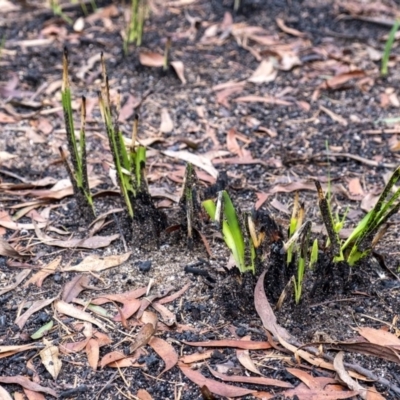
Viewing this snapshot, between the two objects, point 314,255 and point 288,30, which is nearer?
point 314,255

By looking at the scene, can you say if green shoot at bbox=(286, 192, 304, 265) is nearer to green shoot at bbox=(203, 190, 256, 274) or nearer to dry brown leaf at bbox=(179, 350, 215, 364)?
green shoot at bbox=(203, 190, 256, 274)

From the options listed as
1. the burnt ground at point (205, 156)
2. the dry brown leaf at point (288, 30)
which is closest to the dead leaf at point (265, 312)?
the burnt ground at point (205, 156)

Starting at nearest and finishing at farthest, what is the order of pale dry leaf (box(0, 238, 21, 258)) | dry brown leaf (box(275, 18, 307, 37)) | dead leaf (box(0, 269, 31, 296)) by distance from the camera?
dead leaf (box(0, 269, 31, 296)) < pale dry leaf (box(0, 238, 21, 258)) < dry brown leaf (box(275, 18, 307, 37))

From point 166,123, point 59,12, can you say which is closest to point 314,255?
point 166,123

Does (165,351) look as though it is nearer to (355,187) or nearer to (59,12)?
(355,187)

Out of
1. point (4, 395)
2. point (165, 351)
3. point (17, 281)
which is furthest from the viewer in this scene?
point (17, 281)

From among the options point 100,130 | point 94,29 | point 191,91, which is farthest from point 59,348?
point 94,29

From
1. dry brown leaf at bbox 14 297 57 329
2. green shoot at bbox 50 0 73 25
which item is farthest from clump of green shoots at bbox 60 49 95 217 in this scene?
green shoot at bbox 50 0 73 25
